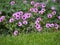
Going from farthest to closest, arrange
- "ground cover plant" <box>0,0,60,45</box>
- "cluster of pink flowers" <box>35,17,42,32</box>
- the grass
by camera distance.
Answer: "cluster of pink flowers" <box>35,17,42,32</box>, "ground cover plant" <box>0,0,60,45</box>, the grass

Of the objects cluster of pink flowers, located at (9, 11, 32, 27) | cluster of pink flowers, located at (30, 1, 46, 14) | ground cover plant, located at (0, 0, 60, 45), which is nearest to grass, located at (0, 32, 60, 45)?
ground cover plant, located at (0, 0, 60, 45)

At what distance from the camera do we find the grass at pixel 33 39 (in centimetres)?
584

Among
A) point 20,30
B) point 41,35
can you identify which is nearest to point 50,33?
point 41,35

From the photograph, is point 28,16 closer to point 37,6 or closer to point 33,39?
point 37,6

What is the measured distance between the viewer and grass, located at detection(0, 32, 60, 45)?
5844 millimetres

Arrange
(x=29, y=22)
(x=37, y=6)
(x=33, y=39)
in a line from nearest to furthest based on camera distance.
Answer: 1. (x=33, y=39)
2. (x=29, y=22)
3. (x=37, y=6)

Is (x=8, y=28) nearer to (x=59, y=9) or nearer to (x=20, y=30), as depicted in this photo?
(x=20, y=30)

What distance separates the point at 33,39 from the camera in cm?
598

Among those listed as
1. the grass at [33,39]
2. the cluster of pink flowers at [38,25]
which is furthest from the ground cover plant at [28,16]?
the grass at [33,39]

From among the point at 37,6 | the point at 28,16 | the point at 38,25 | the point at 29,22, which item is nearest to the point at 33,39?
the point at 38,25

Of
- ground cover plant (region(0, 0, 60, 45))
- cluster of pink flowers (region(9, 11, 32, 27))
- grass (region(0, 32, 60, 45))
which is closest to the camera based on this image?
grass (region(0, 32, 60, 45))

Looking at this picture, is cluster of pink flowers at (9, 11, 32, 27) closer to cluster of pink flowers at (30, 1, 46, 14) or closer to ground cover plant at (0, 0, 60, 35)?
ground cover plant at (0, 0, 60, 35)

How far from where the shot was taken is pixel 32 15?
6.62 meters

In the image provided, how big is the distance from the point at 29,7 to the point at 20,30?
70 cm
